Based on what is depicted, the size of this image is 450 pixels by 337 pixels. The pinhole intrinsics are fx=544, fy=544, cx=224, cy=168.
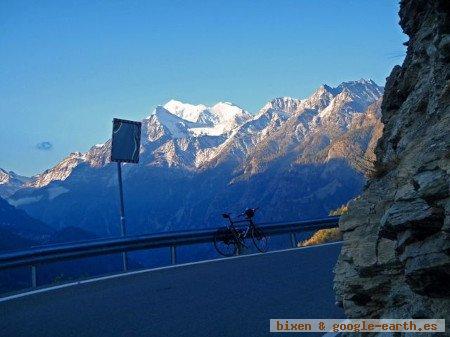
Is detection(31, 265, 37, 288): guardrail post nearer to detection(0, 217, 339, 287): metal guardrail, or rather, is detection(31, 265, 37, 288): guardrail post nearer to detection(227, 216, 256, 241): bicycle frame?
detection(0, 217, 339, 287): metal guardrail

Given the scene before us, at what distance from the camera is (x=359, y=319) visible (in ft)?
15.8

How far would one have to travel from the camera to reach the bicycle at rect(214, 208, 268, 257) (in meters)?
15.8

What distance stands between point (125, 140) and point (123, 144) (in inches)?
5.1

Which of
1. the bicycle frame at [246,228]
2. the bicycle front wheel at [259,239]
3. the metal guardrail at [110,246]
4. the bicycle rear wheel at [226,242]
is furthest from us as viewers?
the bicycle front wheel at [259,239]

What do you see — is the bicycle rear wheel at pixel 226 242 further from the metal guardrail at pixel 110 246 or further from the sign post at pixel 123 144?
the sign post at pixel 123 144

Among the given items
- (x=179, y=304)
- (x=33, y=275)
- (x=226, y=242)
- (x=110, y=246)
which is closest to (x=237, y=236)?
(x=226, y=242)

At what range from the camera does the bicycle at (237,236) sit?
51.8 feet

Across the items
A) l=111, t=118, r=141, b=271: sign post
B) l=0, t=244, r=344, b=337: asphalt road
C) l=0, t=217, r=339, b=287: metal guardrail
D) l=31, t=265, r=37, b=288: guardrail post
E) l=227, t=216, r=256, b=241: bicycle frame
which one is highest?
l=111, t=118, r=141, b=271: sign post

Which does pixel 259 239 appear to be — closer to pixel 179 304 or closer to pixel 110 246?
pixel 110 246

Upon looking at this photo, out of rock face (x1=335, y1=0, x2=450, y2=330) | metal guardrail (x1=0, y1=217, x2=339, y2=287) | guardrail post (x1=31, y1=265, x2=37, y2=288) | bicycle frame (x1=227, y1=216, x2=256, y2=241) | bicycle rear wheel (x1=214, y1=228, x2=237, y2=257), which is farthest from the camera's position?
bicycle frame (x1=227, y1=216, x2=256, y2=241)

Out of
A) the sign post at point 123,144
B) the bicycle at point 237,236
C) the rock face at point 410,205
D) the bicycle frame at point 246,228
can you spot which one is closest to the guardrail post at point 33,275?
the sign post at point 123,144

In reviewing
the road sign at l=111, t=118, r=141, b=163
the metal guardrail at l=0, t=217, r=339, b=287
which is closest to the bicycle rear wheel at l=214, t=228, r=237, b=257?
the metal guardrail at l=0, t=217, r=339, b=287

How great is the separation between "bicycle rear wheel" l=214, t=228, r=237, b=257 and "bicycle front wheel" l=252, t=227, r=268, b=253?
2.42 feet

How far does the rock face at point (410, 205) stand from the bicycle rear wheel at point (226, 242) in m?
9.32
